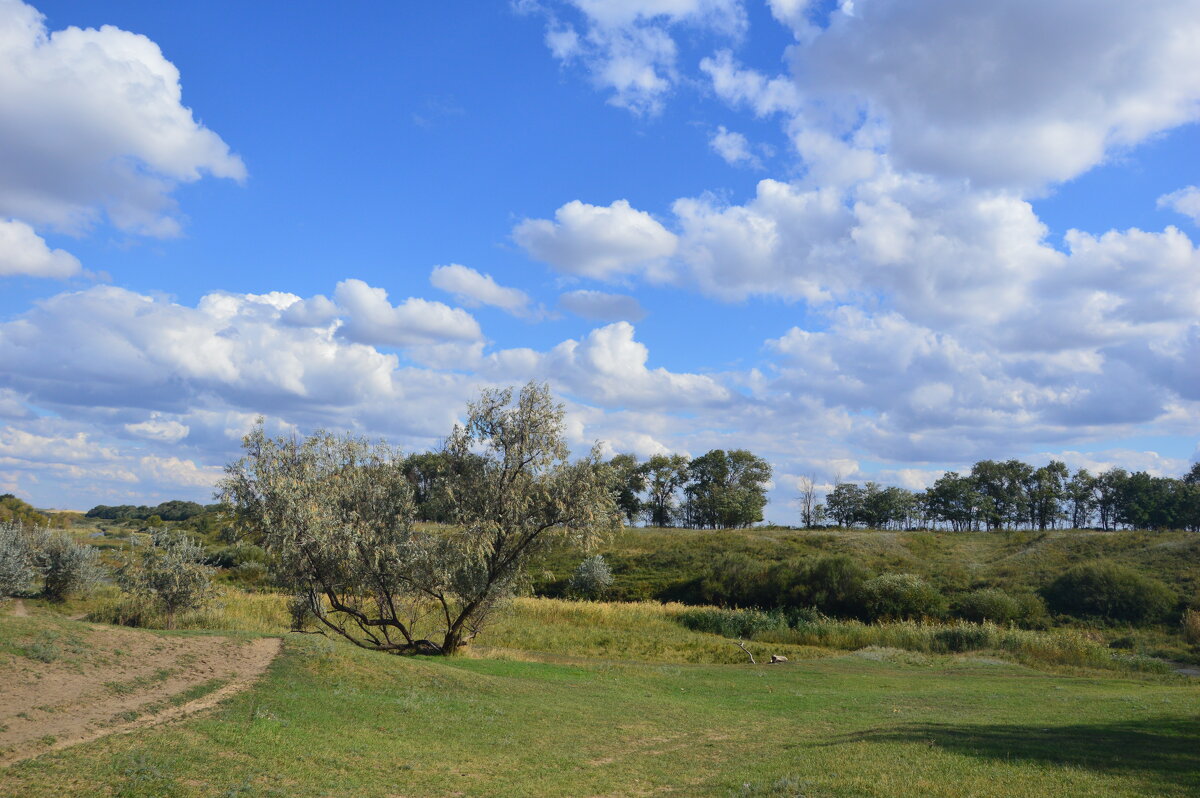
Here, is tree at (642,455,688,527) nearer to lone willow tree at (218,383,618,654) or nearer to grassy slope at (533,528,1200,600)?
grassy slope at (533,528,1200,600)

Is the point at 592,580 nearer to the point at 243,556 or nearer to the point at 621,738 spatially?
the point at 243,556

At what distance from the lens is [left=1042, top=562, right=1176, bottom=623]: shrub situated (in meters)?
45.8

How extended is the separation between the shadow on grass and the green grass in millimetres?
64

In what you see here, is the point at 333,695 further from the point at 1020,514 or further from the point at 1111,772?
the point at 1020,514

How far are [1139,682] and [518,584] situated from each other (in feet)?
78.9

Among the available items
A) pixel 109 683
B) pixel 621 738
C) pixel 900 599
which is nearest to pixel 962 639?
pixel 900 599

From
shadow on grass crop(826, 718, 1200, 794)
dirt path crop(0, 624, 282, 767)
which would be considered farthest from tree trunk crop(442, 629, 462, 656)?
shadow on grass crop(826, 718, 1200, 794)

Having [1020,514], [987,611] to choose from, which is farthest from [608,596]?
[1020,514]

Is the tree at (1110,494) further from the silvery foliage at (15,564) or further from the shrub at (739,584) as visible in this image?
the silvery foliage at (15,564)

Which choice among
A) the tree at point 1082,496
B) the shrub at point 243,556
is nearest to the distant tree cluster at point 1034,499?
the tree at point 1082,496

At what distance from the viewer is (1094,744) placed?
1388 centimetres

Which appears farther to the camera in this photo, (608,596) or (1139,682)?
(608,596)

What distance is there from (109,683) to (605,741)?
30.0ft

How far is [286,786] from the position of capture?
964 cm
